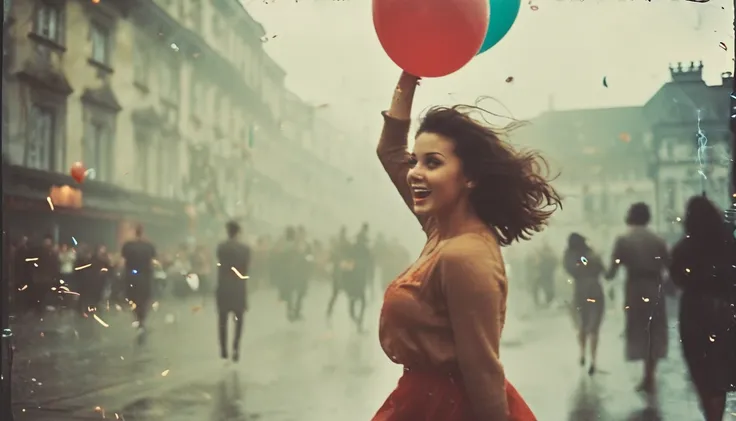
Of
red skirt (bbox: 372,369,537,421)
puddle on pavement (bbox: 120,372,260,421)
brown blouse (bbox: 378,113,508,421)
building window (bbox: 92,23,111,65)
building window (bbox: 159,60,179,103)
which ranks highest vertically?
building window (bbox: 92,23,111,65)

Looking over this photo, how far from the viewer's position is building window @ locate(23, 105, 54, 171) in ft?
7.26

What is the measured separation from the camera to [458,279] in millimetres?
1224

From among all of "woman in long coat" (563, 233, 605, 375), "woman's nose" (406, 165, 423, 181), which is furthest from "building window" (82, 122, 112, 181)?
"woman in long coat" (563, 233, 605, 375)

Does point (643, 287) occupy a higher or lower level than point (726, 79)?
lower

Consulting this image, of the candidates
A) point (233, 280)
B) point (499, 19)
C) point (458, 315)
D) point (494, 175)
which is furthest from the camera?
point (233, 280)

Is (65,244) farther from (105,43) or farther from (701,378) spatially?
(701,378)

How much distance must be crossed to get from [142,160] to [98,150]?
0.52 feet

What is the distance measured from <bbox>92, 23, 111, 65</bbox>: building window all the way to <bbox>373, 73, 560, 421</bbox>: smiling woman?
132 centimetres

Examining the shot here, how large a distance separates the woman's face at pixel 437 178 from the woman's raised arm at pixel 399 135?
16cm

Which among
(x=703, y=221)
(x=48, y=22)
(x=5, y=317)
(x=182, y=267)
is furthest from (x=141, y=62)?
(x=703, y=221)

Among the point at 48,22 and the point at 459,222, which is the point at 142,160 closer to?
the point at 48,22

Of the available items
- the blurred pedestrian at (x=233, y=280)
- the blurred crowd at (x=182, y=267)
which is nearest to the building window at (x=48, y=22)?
the blurred crowd at (x=182, y=267)

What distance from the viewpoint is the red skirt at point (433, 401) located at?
1.28 m

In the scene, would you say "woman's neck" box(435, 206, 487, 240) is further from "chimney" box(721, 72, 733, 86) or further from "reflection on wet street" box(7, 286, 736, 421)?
"chimney" box(721, 72, 733, 86)
